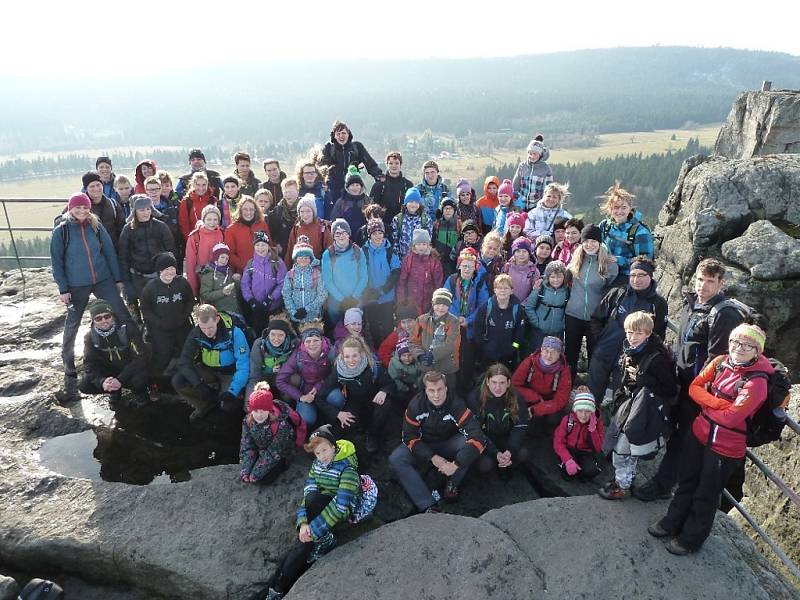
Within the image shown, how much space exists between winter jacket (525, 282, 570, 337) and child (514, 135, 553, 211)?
326cm

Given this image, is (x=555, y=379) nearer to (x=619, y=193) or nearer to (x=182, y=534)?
(x=619, y=193)

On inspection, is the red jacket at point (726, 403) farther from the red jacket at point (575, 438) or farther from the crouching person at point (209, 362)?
the crouching person at point (209, 362)

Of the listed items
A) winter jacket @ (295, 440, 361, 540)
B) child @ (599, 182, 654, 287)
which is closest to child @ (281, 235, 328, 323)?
winter jacket @ (295, 440, 361, 540)

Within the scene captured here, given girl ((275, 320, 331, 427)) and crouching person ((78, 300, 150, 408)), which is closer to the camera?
girl ((275, 320, 331, 427))

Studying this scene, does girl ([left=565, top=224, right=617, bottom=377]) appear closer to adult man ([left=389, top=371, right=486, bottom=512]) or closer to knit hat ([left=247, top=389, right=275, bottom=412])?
adult man ([left=389, top=371, right=486, bottom=512])

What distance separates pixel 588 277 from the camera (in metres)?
6.68

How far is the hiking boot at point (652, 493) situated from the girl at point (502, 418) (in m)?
1.30

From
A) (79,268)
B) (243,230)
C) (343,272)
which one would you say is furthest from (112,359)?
(343,272)

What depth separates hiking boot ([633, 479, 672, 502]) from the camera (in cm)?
507

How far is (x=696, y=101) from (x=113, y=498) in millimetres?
219379

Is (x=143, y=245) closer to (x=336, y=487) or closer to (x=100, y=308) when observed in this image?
(x=100, y=308)

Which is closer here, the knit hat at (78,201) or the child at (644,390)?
the child at (644,390)

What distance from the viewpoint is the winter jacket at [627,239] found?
22.5ft

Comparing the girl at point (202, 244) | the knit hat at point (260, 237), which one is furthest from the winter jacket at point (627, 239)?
the girl at point (202, 244)
